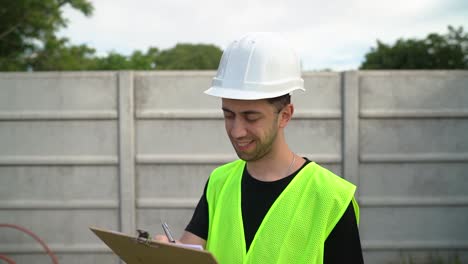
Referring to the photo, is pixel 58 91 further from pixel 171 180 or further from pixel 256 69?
pixel 256 69

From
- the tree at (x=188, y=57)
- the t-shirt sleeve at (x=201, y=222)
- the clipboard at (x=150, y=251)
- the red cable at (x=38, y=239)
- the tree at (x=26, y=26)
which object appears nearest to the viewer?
the clipboard at (x=150, y=251)

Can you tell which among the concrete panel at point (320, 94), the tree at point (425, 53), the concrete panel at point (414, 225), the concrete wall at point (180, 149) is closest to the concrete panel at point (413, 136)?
the concrete wall at point (180, 149)

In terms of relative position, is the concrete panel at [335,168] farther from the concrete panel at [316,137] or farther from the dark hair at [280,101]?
the dark hair at [280,101]

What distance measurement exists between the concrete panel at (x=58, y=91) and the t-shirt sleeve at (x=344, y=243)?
130 inches

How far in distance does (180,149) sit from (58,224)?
1.36 meters

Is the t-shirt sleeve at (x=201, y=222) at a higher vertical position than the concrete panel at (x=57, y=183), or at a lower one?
higher

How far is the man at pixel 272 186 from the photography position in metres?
1.40

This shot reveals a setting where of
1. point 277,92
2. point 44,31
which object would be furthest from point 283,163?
point 44,31

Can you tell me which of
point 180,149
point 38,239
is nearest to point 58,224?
point 38,239

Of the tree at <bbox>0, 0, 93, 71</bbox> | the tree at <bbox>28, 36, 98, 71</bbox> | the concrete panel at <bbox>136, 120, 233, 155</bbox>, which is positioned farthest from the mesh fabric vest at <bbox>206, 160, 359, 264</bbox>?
the tree at <bbox>28, 36, 98, 71</bbox>

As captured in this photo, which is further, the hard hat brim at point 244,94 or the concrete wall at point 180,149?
the concrete wall at point 180,149

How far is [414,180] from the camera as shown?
4418 mm

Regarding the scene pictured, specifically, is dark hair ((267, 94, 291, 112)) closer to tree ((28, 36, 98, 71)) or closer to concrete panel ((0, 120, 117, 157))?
concrete panel ((0, 120, 117, 157))

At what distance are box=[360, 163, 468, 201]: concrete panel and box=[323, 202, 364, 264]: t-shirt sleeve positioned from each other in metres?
3.11
